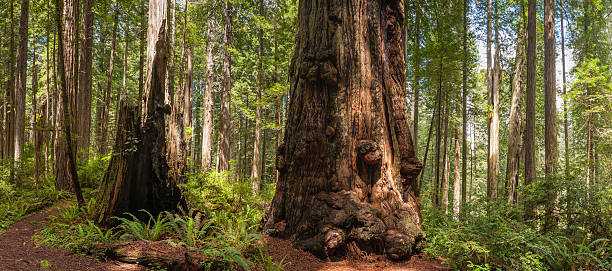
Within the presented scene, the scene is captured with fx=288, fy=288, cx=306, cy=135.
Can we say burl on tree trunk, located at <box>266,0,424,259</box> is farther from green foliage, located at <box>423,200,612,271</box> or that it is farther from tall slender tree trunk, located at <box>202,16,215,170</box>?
tall slender tree trunk, located at <box>202,16,215,170</box>

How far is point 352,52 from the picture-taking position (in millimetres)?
5000

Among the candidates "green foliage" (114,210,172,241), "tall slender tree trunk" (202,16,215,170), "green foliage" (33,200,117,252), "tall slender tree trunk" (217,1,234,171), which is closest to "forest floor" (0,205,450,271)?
"green foliage" (33,200,117,252)

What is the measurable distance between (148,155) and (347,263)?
12.5ft

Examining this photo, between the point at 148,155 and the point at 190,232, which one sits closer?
the point at 190,232

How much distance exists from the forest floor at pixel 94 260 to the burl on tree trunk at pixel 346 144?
0.62 feet

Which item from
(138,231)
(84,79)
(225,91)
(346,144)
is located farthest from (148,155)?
(225,91)

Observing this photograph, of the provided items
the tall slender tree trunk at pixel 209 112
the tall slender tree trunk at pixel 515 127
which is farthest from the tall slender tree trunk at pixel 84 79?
the tall slender tree trunk at pixel 515 127

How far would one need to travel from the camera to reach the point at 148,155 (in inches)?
200

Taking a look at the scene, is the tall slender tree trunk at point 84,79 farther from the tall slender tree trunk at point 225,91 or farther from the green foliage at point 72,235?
the green foliage at point 72,235

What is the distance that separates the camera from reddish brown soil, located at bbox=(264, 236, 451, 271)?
3893mm

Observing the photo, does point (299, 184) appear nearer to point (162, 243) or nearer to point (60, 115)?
point (162, 243)

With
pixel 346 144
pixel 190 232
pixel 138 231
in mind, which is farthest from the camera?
pixel 346 144

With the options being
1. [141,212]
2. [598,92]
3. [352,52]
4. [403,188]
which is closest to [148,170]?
[141,212]

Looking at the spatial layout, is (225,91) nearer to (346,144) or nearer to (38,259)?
(346,144)
